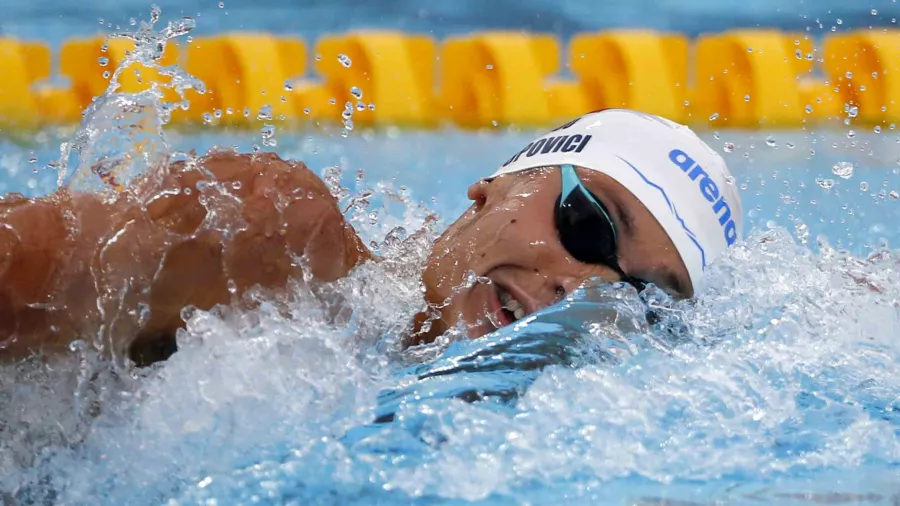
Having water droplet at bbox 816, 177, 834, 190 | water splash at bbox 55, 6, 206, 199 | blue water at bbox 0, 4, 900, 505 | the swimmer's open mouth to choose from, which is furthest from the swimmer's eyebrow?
water droplet at bbox 816, 177, 834, 190

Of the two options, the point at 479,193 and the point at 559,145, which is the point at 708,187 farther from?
the point at 479,193

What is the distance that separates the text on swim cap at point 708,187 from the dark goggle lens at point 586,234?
243mm

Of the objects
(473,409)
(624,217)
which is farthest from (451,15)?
(473,409)

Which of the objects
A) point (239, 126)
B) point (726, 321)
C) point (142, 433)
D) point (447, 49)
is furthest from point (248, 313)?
point (447, 49)

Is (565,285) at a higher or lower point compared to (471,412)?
higher

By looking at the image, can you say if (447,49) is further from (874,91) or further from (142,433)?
(142,433)

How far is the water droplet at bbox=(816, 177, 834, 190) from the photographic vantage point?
3.93 meters

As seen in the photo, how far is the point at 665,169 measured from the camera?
1.85 m

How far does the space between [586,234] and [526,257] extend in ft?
0.36

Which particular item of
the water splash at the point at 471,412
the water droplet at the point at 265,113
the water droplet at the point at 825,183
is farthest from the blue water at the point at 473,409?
the water droplet at the point at 825,183

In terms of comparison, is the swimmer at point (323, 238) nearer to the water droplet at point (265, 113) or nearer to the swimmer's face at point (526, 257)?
the swimmer's face at point (526, 257)

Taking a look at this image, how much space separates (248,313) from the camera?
1334 millimetres

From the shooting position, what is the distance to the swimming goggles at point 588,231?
5.52 feet

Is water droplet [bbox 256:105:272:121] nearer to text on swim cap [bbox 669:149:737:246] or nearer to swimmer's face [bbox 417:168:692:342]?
swimmer's face [bbox 417:168:692:342]
